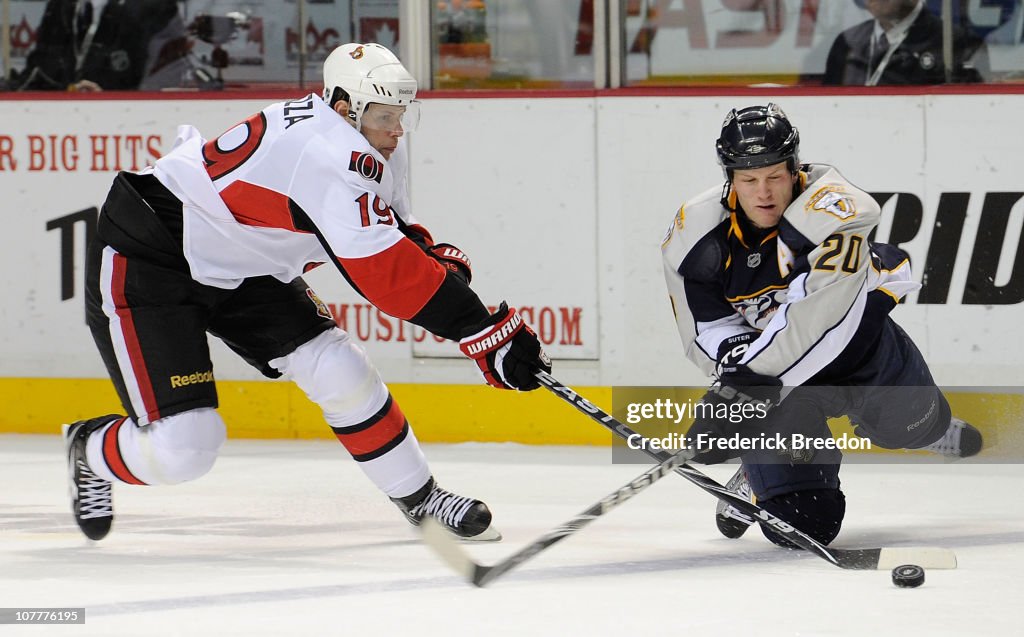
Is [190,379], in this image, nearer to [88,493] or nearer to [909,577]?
[88,493]

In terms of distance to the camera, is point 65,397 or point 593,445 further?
point 65,397

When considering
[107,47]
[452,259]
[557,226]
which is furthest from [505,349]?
[107,47]

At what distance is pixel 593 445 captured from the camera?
4.66 m

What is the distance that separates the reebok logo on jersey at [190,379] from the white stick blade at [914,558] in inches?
53.2

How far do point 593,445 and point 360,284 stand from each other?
173 centimetres

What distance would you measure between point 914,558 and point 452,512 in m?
0.93

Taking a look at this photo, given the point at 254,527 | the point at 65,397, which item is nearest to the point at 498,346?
the point at 254,527

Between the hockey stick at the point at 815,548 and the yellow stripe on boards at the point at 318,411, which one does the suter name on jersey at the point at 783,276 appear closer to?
the hockey stick at the point at 815,548

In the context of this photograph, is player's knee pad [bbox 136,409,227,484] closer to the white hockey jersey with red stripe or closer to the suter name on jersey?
the white hockey jersey with red stripe

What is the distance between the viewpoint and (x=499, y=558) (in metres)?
3.21

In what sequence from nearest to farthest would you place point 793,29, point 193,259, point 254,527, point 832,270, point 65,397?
point 832,270 → point 193,259 → point 254,527 → point 793,29 → point 65,397

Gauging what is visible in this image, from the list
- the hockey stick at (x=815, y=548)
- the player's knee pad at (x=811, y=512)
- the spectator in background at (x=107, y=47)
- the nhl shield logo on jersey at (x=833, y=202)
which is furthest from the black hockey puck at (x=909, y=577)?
the spectator in background at (x=107, y=47)

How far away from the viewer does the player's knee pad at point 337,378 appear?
3.30m

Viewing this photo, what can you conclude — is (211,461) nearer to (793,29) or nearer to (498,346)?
(498,346)
